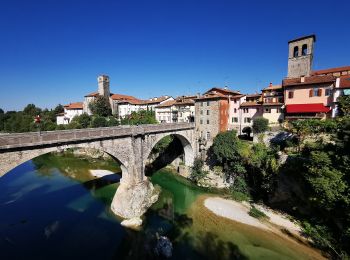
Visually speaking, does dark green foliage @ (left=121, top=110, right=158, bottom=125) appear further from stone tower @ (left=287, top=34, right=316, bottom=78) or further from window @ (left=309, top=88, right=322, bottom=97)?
window @ (left=309, top=88, right=322, bottom=97)

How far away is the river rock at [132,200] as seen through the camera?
2558 cm

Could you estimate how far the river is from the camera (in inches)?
784

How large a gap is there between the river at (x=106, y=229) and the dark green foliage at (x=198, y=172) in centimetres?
224

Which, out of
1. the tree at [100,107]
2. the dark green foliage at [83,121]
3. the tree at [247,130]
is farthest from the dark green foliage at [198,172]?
the tree at [100,107]

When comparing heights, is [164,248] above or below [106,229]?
above

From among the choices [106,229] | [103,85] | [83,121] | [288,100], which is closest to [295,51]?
[288,100]

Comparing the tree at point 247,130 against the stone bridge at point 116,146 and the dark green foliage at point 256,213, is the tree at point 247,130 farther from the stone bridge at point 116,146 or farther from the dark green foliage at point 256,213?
the dark green foliage at point 256,213

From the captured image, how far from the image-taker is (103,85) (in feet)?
279

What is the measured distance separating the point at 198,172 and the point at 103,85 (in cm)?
6258

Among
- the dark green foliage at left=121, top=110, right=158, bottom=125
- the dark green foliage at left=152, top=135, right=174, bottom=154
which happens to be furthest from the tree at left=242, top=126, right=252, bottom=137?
the dark green foliage at left=121, top=110, right=158, bottom=125

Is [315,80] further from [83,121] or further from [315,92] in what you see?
[83,121]

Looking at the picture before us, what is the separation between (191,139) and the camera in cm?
4216

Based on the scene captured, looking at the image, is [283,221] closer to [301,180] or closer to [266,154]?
[301,180]

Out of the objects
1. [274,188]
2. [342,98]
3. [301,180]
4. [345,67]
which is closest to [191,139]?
[274,188]
